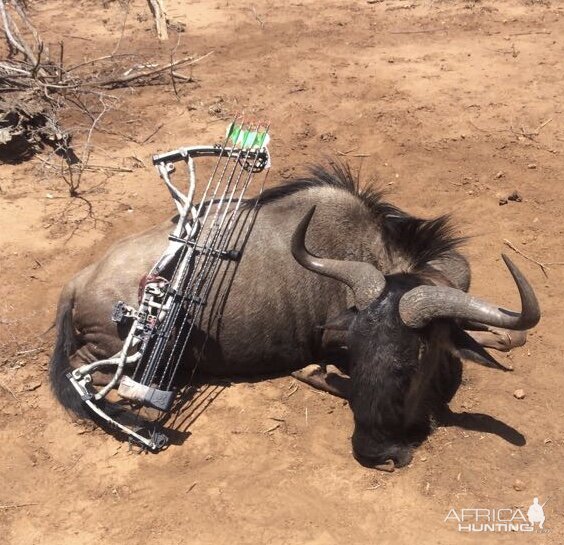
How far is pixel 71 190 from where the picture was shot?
26.5 ft

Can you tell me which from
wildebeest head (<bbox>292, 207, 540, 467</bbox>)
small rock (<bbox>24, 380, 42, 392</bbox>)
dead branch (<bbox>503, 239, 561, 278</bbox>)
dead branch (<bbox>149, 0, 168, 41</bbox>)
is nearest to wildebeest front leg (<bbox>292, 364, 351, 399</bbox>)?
wildebeest head (<bbox>292, 207, 540, 467</bbox>)

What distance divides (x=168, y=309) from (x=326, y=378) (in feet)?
5.02

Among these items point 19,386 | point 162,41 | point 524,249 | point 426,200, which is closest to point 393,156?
point 426,200

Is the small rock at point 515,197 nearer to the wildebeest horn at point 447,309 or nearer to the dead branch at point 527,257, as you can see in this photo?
the dead branch at point 527,257

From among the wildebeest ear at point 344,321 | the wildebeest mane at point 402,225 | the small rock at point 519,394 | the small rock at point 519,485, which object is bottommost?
the small rock at point 519,485

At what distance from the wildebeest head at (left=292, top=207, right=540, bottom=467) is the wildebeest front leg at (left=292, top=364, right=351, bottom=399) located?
0.72 m

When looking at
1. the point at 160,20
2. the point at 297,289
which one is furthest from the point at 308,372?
the point at 160,20

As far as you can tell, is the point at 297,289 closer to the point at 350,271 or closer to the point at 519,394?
the point at 350,271

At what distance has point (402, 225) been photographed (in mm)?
5512

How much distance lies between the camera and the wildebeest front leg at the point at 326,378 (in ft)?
18.0

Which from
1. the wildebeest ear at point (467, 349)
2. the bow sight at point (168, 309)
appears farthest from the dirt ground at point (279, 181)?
the wildebeest ear at point (467, 349)

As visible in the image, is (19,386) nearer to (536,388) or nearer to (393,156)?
(536,388)

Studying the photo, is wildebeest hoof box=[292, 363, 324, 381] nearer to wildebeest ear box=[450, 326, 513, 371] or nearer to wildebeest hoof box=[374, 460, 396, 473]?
wildebeest hoof box=[374, 460, 396, 473]

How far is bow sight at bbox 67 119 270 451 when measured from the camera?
501cm
